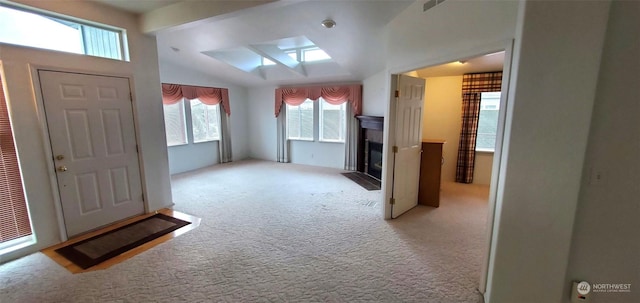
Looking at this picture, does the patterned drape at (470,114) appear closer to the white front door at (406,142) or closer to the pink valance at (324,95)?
the white front door at (406,142)

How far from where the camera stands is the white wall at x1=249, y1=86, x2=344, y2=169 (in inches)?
261

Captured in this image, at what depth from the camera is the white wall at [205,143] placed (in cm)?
569

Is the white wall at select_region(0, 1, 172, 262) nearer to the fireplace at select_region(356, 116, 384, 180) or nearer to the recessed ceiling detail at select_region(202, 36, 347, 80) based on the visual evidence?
the recessed ceiling detail at select_region(202, 36, 347, 80)

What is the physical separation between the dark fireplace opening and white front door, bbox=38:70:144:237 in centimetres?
434

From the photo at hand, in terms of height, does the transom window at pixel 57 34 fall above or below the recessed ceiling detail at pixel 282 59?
below

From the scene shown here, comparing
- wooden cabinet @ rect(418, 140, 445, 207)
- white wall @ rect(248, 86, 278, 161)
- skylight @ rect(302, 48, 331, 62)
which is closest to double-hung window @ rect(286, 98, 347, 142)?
white wall @ rect(248, 86, 278, 161)

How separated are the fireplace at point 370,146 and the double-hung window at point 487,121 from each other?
6.28ft

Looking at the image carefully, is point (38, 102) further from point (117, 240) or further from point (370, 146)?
point (370, 146)

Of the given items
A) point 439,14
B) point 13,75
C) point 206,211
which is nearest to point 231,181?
point 206,211

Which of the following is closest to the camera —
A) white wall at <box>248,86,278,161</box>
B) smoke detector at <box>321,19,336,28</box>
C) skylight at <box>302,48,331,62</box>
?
smoke detector at <box>321,19,336,28</box>

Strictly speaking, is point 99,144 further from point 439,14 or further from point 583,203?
point 583,203

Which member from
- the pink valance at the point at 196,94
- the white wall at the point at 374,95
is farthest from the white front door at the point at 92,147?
the white wall at the point at 374,95

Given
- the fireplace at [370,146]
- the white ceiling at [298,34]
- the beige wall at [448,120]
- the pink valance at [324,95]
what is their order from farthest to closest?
the pink valance at [324,95] → the fireplace at [370,146] → the beige wall at [448,120] → the white ceiling at [298,34]

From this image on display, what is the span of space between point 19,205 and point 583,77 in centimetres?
489
